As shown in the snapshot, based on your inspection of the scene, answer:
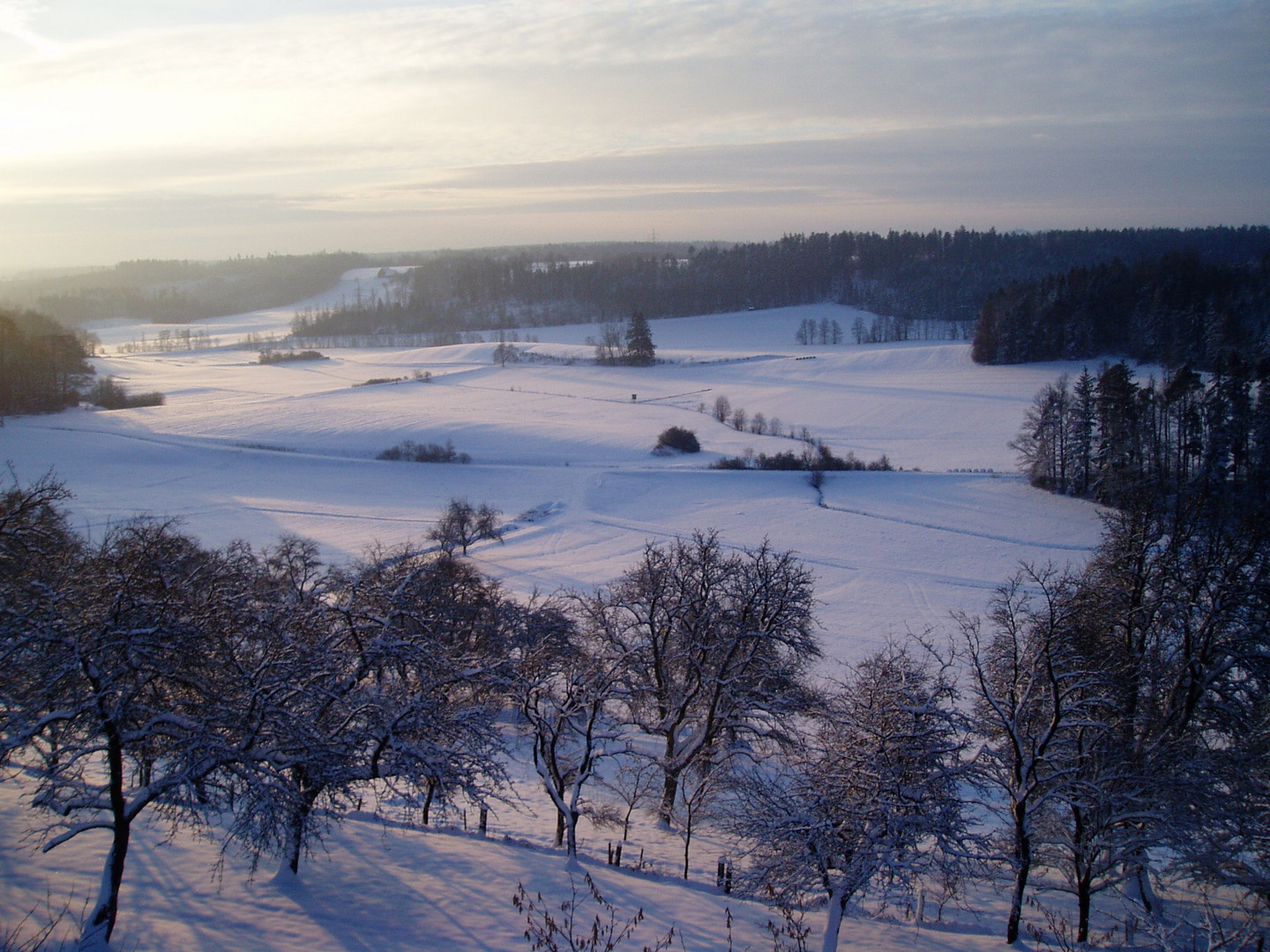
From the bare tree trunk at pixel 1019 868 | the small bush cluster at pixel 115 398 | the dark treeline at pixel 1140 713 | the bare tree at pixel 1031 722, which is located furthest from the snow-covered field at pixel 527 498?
the small bush cluster at pixel 115 398

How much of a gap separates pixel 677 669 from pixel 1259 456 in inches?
1684

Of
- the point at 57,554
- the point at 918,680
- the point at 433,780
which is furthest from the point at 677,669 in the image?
the point at 57,554

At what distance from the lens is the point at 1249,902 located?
12.4 metres

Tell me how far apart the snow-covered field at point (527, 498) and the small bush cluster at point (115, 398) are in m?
3.34

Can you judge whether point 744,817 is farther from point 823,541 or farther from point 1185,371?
point 1185,371

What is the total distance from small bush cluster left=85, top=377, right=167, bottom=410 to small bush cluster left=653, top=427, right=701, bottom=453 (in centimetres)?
4966

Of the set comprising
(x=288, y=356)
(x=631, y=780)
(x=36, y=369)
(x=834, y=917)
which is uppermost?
(x=288, y=356)

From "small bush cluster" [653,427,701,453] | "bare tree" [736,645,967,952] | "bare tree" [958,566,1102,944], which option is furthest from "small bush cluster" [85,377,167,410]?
"bare tree" [958,566,1102,944]

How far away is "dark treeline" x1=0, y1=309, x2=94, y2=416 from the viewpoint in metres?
59.5

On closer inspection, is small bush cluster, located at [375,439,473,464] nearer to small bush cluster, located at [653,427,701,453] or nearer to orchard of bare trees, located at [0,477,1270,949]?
small bush cluster, located at [653,427,701,453]

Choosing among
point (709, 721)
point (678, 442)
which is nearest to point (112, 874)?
point (709, 721)

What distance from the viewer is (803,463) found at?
161ft

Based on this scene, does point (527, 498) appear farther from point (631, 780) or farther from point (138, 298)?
point (138, 298)

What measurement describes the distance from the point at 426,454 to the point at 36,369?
3717 centimetres
